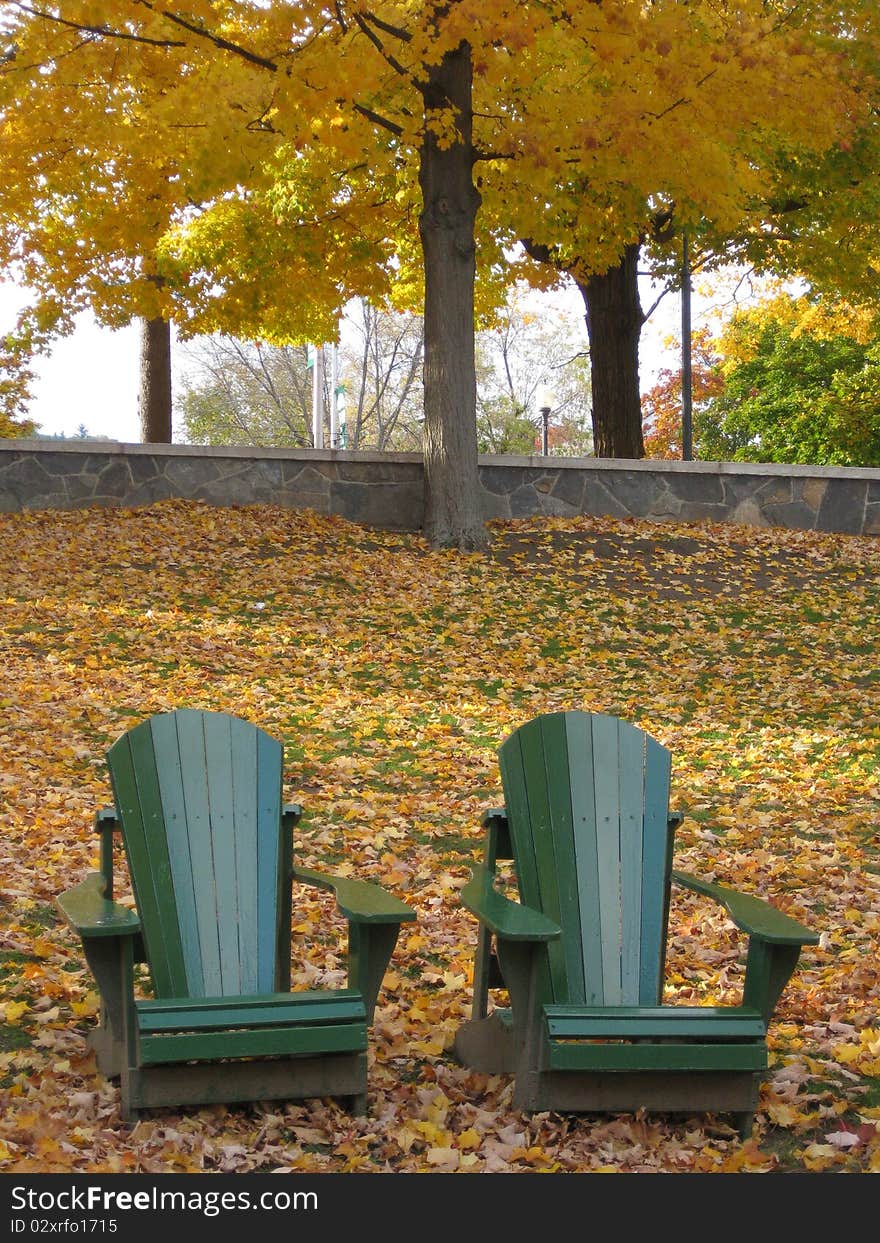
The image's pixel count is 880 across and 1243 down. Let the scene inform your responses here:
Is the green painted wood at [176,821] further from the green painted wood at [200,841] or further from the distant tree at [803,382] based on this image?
the distant tree at [803,382]

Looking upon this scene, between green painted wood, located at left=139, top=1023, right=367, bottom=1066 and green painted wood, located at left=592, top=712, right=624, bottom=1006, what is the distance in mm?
796

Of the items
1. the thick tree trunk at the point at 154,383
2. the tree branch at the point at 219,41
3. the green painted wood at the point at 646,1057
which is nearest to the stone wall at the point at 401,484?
the tree branch at the point at 219,41

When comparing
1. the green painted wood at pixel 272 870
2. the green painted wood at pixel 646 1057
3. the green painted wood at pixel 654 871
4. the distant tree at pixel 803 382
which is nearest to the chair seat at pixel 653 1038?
the green painted wood at pixel 646 1057

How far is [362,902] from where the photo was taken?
341 centimetres

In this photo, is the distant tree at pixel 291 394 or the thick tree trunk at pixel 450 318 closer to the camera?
the thick tree trunk at pixel 450 318

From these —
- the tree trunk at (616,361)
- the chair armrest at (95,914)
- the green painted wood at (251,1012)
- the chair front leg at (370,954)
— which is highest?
the tree trunk at (616,361)

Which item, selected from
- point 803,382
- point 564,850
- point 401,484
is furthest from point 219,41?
point 803,382

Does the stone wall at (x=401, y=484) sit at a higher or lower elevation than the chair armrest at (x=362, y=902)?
higher

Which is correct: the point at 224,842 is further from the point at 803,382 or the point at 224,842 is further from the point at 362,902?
the point at 803,382

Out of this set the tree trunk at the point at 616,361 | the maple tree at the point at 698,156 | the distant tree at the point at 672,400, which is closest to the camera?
the maple tree at the point at 698,156

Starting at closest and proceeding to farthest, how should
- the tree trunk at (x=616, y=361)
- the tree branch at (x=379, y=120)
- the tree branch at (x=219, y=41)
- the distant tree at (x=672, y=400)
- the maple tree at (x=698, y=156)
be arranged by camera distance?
the tree branch at (x=219, y=41), the maple tree at (x=698, y=156), the tree branch at (x=379, y=120), the tree trunk at (x=616, y=361), the distant tree at (x=672, y=400)

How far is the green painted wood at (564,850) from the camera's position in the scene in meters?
3.55

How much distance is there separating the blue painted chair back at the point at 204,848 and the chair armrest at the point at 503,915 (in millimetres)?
558
